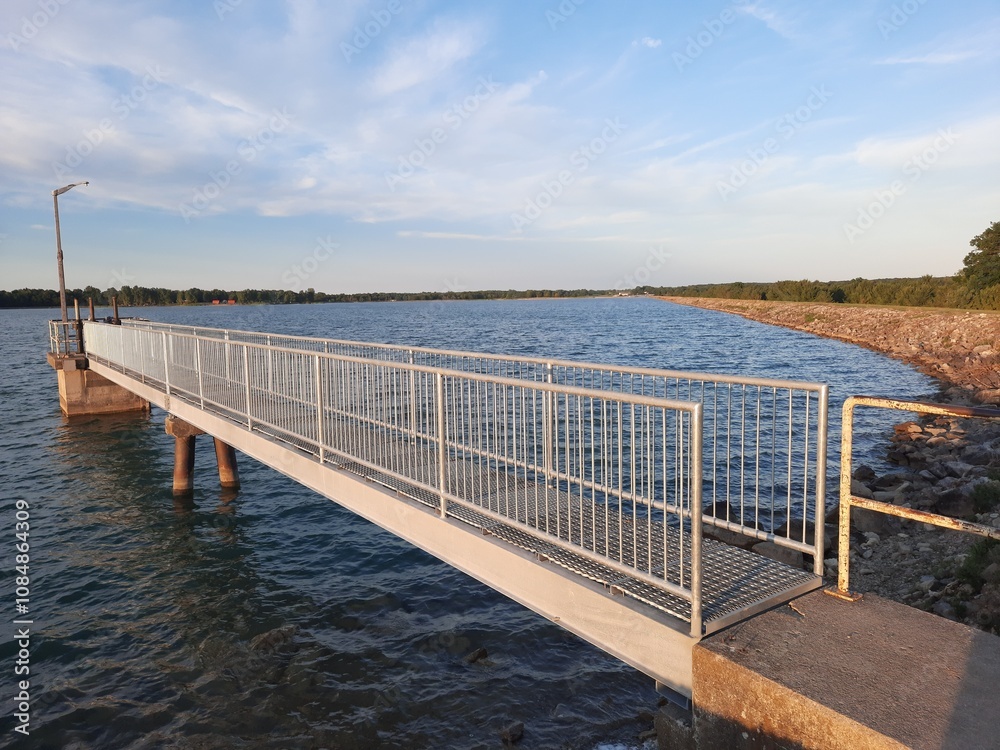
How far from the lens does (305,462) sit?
8117mm

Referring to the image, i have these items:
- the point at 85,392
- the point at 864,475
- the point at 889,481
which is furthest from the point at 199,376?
the point at 85,392

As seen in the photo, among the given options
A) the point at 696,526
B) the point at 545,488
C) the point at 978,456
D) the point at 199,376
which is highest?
the point at 199,376

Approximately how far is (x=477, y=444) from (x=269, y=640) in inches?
176

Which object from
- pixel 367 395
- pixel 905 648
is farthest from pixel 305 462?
pixel 905 648

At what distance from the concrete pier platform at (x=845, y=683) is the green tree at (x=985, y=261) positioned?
57120mm

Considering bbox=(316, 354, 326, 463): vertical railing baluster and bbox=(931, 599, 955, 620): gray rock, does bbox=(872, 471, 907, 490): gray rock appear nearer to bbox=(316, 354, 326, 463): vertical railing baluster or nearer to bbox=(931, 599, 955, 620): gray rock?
bbox=(931, 599, 955, 620): gray rock

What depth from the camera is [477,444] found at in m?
6.37

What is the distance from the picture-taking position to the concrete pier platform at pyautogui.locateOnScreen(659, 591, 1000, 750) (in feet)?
10.1

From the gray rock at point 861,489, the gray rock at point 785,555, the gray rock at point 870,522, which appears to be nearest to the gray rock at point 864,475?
the gray rock at point 861,489

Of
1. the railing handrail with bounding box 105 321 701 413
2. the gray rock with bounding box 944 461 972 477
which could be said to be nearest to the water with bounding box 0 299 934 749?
the railing handrail with bounding box 105 321 701 413

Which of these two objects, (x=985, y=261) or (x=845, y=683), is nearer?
(x=845, y=683)

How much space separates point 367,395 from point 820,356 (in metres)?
38.0

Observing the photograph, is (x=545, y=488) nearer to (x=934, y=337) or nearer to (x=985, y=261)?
(x=934, y=337)

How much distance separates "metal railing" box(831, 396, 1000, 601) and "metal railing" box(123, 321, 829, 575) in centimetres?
13
